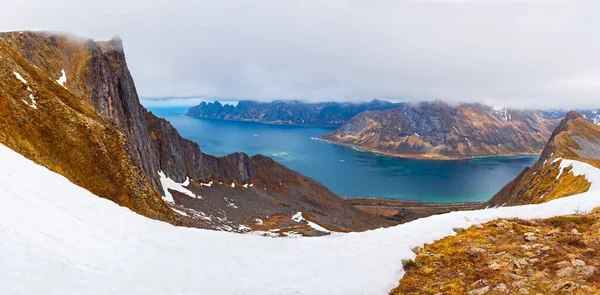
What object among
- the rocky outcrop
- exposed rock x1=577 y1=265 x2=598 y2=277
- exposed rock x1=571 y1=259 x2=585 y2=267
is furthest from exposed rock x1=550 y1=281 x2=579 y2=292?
exposed rock x1=571 y1=259 x2=585 y2=267

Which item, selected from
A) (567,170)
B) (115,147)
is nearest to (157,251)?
(115,147)

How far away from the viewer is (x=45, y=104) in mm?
38531

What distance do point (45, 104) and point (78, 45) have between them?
152 ft

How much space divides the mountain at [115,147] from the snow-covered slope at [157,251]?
11382mm

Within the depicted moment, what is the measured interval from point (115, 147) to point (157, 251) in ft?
103

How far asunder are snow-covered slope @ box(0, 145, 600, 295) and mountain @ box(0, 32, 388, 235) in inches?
448

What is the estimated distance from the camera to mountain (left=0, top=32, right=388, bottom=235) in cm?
3541

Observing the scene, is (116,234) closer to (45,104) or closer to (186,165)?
(45,104)

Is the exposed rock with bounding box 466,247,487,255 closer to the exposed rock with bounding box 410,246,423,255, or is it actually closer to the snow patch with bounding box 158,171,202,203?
the exposed rock with bounding box 410,246,423,255

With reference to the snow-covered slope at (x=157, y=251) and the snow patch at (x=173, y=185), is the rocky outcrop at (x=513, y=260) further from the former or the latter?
the snow patch at (x=173, y=185)

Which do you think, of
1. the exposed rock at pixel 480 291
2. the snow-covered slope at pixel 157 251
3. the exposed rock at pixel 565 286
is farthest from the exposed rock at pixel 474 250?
the exposed rock at pixel 565 286

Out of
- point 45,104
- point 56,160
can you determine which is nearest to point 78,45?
point 45,104

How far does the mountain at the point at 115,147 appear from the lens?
35406mm

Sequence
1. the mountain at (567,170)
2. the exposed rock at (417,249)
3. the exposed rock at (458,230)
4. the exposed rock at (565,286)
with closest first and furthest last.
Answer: the exposed rock at (565,286) → the exposed rock at (417,249) → the exposed rock at (458,230) → the mountain at (567,170)
